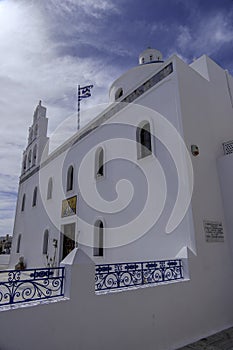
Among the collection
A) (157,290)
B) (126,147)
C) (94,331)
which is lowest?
(94,331)

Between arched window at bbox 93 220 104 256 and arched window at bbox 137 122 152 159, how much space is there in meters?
2.60

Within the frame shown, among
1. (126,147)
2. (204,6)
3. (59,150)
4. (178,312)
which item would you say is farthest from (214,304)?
(59,150)

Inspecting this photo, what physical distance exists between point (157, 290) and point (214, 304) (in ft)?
4.97

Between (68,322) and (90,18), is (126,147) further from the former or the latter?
(68,322)

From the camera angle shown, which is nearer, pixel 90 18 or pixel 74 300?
pixel 74 300

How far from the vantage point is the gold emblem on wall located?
8631 millimetres

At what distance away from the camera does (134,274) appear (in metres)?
3.59

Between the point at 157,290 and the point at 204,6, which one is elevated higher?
the point at 204,6

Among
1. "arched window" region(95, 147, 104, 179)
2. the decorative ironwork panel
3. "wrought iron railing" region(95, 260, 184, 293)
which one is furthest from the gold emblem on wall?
the decorative ironwork panel

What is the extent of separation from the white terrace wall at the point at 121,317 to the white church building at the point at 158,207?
17 mm

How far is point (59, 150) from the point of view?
35.7 feet

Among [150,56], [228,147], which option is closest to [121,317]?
[228,147]

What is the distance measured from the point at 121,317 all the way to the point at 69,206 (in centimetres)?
614

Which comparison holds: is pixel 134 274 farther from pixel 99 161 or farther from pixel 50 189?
pixel 50 189
